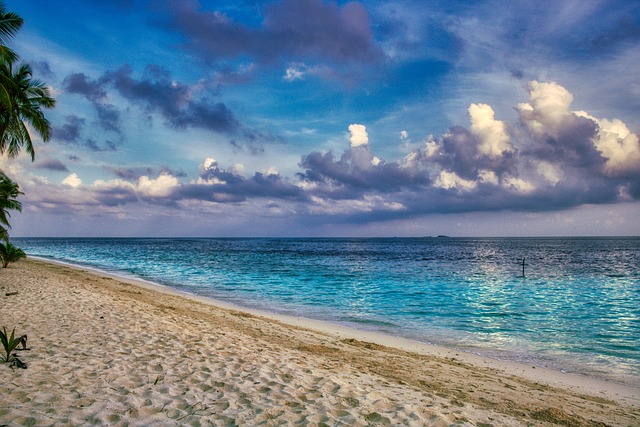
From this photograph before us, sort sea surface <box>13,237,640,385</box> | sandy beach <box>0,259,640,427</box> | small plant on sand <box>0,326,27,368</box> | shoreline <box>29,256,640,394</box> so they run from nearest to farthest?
sandy beach <box>0,259,640,427</box>, small plant on sand <box>0,326,27,368</box>, shoreline <box>29,256,640,394</box>, sea surface <box>13,237,640,385</box>

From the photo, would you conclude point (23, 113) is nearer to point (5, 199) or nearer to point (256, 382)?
point (5, 199)

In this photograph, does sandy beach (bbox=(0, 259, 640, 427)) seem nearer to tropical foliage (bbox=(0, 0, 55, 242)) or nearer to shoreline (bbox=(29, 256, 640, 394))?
shoreline (bbox=(29, 256, 640, 394))

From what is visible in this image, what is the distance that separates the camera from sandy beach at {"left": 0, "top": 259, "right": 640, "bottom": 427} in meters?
5.58

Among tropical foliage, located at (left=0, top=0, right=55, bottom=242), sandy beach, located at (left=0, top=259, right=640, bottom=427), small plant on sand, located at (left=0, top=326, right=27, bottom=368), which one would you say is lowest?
sandy beach, located at (left=0, top=259, right=640, bottom=427)

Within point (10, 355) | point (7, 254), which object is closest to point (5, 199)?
point (7, 254)

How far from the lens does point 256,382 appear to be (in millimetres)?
6926

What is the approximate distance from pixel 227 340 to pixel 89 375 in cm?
386

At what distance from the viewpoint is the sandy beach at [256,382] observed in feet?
18.3

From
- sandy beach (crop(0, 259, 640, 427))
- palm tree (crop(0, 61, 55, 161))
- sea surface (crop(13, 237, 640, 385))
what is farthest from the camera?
palm tree (crop(0, 61, 55, 161))

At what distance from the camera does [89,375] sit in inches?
266

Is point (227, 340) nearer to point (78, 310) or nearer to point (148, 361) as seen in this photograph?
point (148, 361)

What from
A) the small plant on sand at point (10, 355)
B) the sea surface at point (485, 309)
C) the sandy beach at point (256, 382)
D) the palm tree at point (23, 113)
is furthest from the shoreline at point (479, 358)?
the palm tree at point (23, 113)

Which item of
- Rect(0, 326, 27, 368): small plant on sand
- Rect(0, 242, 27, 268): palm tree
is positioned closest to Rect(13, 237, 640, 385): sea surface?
Rect(0, 242, 27, 268): palm tree

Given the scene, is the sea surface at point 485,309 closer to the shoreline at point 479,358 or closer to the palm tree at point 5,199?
the shoreline at point 479,358
